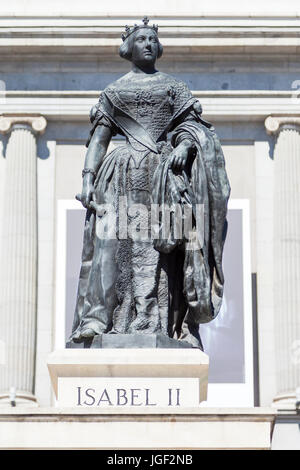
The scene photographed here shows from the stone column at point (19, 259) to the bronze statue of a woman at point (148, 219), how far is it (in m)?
18.6

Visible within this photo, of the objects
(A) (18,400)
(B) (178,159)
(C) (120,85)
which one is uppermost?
(C) (120,85)

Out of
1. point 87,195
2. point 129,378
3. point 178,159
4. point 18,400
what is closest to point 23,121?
point 18,400

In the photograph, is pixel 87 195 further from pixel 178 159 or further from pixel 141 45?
pixel 141 45

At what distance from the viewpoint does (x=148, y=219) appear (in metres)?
14.9

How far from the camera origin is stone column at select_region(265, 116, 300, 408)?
33.8 m

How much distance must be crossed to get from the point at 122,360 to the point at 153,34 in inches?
144

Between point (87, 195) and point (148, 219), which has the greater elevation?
point (87, 195)

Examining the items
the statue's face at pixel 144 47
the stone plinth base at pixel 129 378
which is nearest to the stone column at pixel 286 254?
the statue's face at pixel 144 47

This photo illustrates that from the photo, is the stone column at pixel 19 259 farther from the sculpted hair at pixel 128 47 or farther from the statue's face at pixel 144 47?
the statue's face at pixel 144 47

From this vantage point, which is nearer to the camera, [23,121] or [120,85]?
[120,85]
